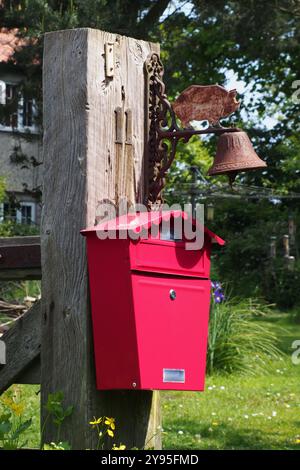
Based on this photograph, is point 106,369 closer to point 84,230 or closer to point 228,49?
point 84,230

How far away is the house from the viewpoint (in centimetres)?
1589

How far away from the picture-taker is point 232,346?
29.6 ft

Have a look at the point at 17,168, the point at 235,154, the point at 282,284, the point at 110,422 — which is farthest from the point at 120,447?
the point at 17,168

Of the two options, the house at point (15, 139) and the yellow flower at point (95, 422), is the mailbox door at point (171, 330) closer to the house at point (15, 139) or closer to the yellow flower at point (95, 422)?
the yellow flower at point (95, 422)

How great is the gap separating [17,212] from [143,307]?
16.6 metres

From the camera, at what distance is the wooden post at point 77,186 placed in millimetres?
3344

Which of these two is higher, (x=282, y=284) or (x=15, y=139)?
(x=15, y=139)

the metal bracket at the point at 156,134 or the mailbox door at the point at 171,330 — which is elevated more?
the metal bracket at the point at 156,134

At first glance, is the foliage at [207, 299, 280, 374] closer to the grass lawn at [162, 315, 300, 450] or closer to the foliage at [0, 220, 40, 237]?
the grass lawn at [162, 315, 300, 450]

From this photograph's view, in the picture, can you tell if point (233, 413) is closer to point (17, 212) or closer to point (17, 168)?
point (17, 212)

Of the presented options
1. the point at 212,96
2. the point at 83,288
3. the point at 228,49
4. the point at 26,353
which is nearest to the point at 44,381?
the point at 26,353

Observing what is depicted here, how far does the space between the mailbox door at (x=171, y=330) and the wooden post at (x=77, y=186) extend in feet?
0.48

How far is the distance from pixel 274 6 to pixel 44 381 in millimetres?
14306

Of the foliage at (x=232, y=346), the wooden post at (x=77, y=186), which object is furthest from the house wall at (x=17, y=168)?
the wooden post at (x=77, y=186)
